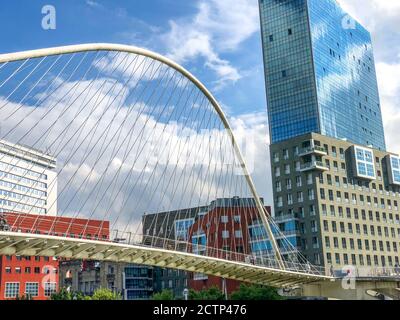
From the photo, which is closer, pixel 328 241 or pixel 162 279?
pixel 328 241

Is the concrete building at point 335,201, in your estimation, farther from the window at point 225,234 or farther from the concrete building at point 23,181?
the concrete building at point 23,181

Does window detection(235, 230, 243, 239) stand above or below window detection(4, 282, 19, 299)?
above

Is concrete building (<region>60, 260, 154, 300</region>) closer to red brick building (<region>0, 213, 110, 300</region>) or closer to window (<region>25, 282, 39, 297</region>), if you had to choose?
red brick building (<region>0, 213, 110, 300</region>)

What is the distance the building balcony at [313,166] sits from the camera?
93.8 metres

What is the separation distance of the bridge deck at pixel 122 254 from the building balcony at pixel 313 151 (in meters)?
38.8

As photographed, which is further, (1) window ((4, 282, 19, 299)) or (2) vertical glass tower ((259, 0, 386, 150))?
(2) vertical glass tower ((259, 0, 386, 150))

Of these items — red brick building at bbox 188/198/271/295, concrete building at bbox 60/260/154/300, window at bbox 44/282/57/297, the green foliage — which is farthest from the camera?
concrete building at bbox 60/260/154/300

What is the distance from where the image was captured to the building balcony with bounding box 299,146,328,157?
95.4m

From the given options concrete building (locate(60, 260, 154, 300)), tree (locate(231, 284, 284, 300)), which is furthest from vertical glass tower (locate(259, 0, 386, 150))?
tree (locate(231, 284, 284, 300))

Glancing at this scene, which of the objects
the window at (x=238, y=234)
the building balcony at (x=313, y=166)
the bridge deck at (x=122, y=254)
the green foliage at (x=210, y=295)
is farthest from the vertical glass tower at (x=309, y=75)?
the bridge deck at (x=122, y=254)
